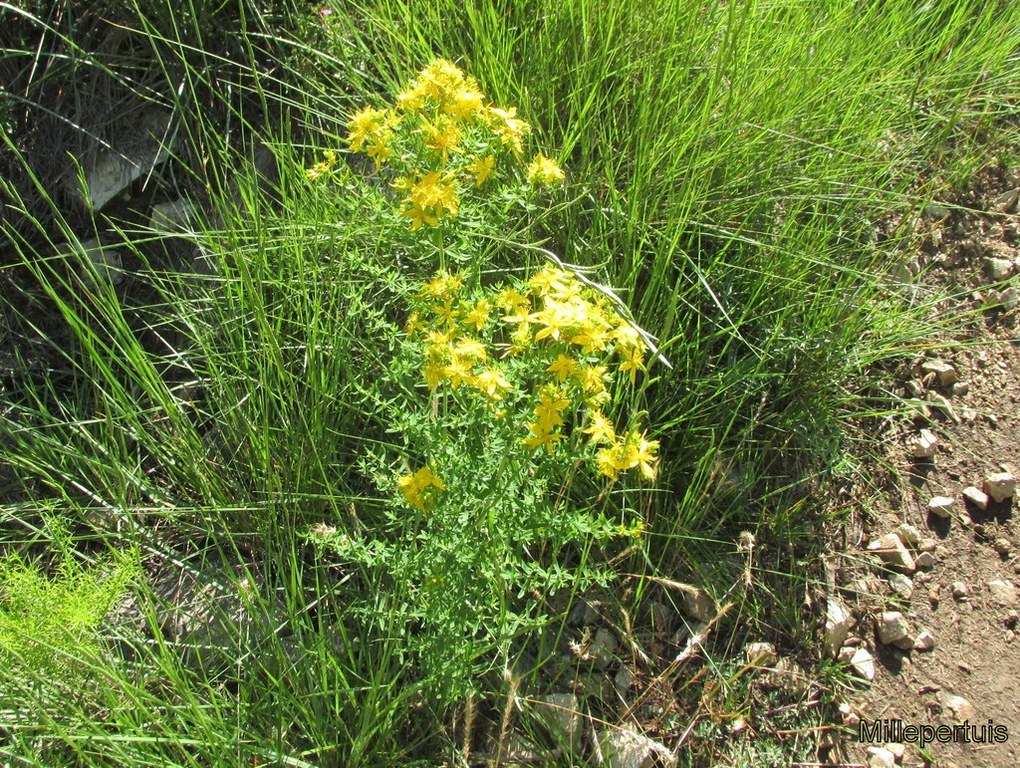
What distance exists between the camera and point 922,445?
7.54 ft

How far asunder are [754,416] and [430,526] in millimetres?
871

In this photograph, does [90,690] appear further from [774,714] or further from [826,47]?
[826,47]

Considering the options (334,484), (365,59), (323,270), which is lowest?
(334,484)

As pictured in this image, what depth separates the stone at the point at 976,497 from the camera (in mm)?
2248

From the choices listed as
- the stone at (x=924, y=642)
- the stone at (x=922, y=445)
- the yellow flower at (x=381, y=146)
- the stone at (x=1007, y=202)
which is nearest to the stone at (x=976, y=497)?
the stone at (x=922, y=445)

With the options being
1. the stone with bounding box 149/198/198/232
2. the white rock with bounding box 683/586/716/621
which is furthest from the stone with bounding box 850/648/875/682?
the stone with bounding box 149/198/198/232

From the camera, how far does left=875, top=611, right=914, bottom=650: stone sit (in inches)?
81.1

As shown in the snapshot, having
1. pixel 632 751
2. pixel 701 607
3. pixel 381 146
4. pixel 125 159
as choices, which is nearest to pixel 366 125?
pixel 381 146

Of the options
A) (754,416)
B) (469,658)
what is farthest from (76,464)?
(754,416)

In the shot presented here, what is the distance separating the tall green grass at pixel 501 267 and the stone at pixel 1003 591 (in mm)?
480

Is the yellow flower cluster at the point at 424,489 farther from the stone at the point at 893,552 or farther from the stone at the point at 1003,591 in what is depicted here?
the stone at the point at 1003,591

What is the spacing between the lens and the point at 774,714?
1.98 m

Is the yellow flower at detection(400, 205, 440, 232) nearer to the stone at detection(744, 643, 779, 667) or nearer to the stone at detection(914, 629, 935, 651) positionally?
the stone at detection(744, 643, 779, 667)

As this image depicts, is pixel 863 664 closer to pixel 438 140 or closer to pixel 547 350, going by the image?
pixel 547 350
